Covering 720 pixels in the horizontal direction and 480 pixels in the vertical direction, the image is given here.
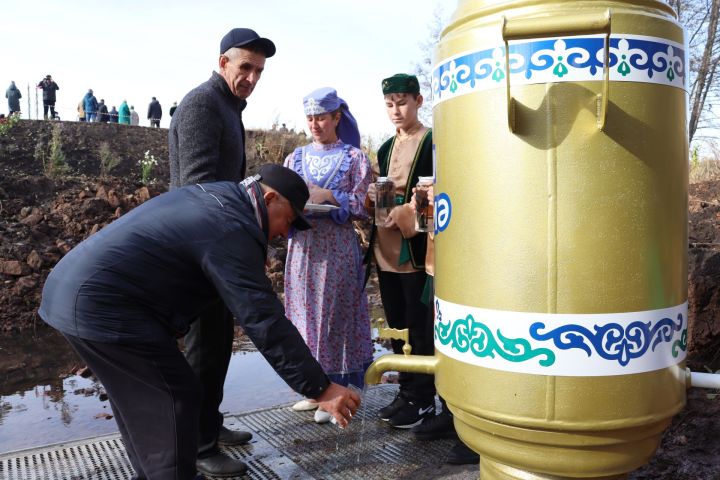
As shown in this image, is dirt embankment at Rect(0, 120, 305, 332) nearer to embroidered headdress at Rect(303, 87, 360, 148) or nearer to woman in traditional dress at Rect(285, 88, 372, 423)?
woman in traditional dress at Rect(285, 88, 372, 423)

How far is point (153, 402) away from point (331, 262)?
1325mm

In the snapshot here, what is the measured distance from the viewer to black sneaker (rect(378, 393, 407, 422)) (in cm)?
321

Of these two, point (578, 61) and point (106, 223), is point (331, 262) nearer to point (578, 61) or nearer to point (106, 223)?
point (578, 61)

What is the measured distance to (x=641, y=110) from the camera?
4.71 ft

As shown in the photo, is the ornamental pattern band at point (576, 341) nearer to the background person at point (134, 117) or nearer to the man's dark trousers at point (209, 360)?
the man's dark trousers at point (209, 360)

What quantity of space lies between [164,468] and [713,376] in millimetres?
1775

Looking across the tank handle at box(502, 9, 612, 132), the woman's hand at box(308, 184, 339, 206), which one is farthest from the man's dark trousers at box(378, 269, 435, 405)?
the tank handle at box(502, 9, 612, 132)

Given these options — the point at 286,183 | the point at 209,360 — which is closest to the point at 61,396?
the point at 209,360

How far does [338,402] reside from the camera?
79.3 inches

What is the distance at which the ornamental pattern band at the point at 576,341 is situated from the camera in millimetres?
1433

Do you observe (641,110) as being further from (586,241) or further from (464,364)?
(464,364)

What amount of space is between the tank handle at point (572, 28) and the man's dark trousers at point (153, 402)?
4.93ft

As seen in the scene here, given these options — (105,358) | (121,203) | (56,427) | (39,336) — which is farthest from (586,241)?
(121,203)

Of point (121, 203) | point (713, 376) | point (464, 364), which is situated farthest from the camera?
point (121, 203)
